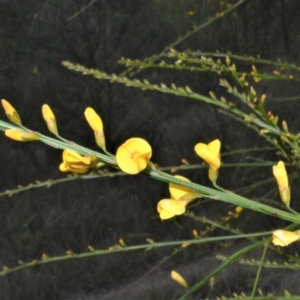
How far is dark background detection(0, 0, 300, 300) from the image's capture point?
57 cm

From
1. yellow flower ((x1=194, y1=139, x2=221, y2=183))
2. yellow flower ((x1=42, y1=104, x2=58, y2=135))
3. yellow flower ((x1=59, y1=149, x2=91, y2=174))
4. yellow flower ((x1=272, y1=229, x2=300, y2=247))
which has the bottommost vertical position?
yellow flower ((x1=272, y1=229, x2=300, y2=247))

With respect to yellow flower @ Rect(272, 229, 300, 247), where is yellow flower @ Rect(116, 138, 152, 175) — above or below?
above

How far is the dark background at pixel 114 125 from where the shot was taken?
1.88 ft

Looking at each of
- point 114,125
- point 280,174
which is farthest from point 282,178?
point 114,125

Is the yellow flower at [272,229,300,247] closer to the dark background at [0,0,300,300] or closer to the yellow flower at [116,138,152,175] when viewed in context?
the yellow flower at [116,138,152,175]

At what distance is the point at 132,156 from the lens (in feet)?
0.57

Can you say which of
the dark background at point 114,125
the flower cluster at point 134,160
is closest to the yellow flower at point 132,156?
the flower cluster at point 134,160

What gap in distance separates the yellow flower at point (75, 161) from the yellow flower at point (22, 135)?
0.5 inches

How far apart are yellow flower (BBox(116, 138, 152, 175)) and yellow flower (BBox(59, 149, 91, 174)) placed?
0.01 metres

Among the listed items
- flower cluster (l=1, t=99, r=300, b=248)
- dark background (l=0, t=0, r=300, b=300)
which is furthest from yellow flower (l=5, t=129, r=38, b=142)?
dark background (l=0, t=0, r=300, b=300)

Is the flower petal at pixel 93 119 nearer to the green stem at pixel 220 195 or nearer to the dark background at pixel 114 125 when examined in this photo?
the green stem at pixel 220 195

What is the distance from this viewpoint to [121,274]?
628 mm

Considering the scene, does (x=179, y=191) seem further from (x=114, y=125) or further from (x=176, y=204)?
(x=114, y=125)

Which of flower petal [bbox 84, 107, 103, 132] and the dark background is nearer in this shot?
flower petal [bbox 84, 107, 103, 132]
